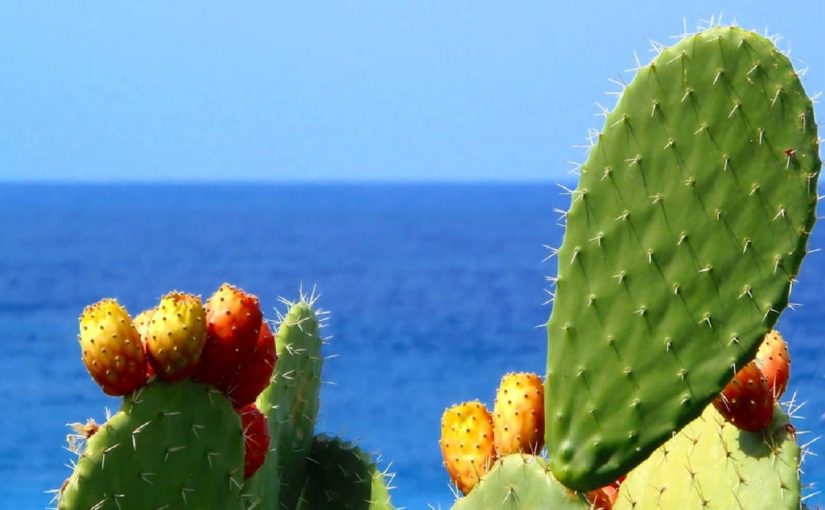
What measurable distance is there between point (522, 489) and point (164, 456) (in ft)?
1.59

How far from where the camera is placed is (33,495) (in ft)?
40.7

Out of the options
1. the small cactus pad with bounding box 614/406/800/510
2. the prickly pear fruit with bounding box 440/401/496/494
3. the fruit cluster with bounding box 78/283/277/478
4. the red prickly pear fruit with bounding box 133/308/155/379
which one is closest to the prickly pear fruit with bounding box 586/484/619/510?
the small cactus pad with bounding box 614/406/800/510

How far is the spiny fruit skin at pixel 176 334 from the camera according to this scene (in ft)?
6.28

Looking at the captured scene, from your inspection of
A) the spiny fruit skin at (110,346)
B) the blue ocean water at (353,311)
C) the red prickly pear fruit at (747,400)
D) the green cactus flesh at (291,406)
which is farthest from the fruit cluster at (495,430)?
the blue ocean water at (353,311)

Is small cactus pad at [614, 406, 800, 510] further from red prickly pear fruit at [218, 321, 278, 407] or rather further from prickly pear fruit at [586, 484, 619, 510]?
red prickly pear fruit at [218, 321, 278, 407]

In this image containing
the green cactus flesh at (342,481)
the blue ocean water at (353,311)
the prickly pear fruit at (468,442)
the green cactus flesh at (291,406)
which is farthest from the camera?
the blue ocean water at (353,311)

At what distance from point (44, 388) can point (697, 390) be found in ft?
55.4

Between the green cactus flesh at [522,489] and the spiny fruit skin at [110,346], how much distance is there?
498 millimetres

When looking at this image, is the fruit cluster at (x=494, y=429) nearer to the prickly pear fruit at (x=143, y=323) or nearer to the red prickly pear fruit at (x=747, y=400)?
the red prickly pear fruit at (x=747, y=400)

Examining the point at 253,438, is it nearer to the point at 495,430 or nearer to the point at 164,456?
the point at 164,456

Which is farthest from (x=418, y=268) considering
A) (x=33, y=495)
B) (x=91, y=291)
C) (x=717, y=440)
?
(x=717, y=440)

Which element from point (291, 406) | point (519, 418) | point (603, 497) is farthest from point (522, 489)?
point (291, 406)

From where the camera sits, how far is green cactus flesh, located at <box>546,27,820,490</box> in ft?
6.10

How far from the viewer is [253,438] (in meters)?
2.14
